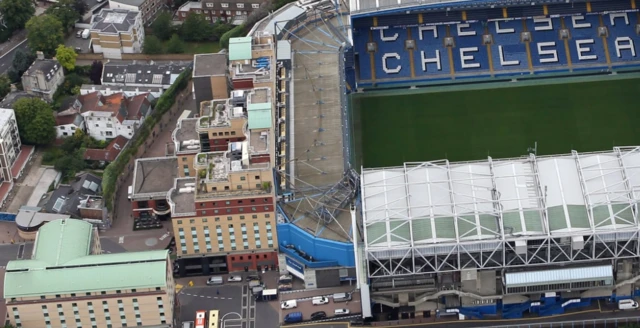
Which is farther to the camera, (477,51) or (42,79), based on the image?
(477,51)

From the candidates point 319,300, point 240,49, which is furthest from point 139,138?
point 319,300

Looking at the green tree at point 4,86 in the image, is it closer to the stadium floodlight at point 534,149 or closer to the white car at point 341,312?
the white car at point 341,312

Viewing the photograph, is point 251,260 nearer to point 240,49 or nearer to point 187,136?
point 187,136

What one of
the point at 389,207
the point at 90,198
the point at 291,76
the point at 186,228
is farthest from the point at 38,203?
the point at 389,207

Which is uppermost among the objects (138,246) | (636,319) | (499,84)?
(499,84)

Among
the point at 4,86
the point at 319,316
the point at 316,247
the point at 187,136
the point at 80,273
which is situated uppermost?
the point at 4,86

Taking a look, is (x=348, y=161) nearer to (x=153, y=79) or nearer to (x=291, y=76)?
(x=291, y=76)

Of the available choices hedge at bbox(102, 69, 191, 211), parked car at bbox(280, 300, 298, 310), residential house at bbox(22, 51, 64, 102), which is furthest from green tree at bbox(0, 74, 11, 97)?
parked car at bbox(280, 300, 298, 310)

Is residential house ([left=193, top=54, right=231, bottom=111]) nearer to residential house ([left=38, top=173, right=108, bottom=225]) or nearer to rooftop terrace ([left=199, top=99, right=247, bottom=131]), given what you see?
rooftop terrace ([left=199, top=99, right=247, bottom=131])
